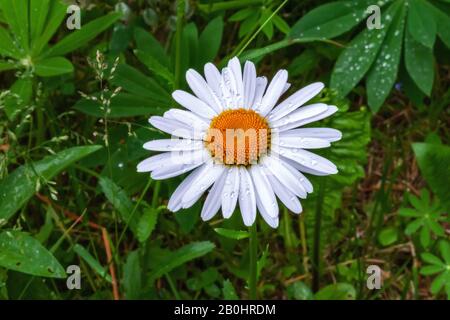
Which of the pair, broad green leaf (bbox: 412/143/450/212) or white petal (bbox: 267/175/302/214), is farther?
broad green leaf (bbox: 412/143/450/212)

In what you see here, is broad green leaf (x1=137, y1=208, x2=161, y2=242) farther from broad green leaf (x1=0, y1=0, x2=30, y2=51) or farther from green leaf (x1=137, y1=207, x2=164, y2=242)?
broad green leaf (x1=0, y1=0, x2=30, y2=51)

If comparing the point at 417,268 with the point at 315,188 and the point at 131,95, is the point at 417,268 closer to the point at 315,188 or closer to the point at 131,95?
the point at 315,188

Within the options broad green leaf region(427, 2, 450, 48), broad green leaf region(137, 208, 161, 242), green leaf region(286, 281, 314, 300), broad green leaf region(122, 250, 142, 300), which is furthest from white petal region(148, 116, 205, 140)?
broad green leaf region(427, 2, 450, 48)

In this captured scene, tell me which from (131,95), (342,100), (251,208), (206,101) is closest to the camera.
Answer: (251,208)

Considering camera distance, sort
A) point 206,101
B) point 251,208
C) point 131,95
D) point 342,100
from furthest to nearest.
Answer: point 342,100 < point 131,95 < point 206,101 < point 251,208

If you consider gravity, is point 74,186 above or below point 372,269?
above
